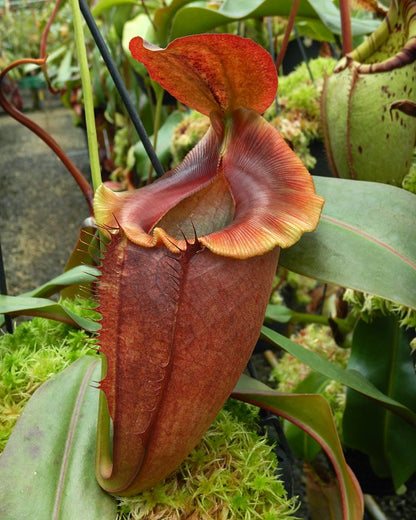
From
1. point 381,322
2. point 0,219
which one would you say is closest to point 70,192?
point 0,219

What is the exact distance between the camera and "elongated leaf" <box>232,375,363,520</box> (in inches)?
19.1

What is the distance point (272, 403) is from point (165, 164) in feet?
4.26

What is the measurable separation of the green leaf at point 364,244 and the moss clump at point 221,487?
0.19 meters

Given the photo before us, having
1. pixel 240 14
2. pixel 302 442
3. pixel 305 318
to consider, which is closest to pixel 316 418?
pixel 302 442

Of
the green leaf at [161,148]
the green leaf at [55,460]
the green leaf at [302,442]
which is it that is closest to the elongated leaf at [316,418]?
the green leaf at [55,460]

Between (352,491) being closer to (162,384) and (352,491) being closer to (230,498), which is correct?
(230,498)

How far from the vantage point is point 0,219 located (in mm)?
2541

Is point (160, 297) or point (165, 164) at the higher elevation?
point (160, 297)

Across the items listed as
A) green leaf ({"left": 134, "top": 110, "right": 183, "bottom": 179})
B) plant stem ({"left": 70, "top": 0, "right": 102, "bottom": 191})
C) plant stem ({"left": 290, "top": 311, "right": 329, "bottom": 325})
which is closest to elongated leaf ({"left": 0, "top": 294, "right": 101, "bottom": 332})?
plant stem ({"left": 70, "top": 0, "right": 102, "bottom": 191})

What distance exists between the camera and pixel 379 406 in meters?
0.86

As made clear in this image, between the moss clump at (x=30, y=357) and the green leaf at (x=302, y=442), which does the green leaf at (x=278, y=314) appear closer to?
the green leaf at (x=302, y=442)

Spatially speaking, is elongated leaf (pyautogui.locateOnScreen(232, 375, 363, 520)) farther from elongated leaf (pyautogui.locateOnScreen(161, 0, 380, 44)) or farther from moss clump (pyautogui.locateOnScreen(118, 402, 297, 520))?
elongated leaf (pyautogui.locateOnScreen(161, 0, 380, 44))

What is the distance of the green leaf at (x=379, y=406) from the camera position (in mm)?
849

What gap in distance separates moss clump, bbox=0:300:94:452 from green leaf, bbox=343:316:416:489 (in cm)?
48
